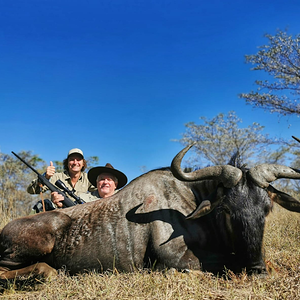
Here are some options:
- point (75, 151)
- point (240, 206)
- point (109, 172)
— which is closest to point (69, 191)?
point (109, 172)

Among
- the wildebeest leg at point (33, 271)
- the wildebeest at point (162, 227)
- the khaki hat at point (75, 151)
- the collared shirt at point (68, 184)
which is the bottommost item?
the wildebeest leg at point (33, 271)

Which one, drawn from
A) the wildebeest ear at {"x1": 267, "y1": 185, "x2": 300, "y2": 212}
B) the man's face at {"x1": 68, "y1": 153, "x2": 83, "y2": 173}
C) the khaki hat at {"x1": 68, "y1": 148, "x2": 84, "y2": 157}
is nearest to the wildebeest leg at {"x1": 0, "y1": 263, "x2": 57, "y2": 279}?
the wildebeest ear at {"x1": 267, "y1": 185, "x2": 300, "y2": 212}

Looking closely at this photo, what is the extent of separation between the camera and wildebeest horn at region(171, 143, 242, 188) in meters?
3.73

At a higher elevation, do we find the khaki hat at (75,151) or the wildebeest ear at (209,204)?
the khaki hat at (75,151)

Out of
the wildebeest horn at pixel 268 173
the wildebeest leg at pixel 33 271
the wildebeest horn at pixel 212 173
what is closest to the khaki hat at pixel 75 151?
the wildebeest leg at pixel 33 271

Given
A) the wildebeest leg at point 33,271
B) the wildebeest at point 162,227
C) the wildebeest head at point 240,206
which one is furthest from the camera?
the wildebeest leg at point 33,271

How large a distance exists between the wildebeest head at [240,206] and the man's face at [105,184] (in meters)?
2.42

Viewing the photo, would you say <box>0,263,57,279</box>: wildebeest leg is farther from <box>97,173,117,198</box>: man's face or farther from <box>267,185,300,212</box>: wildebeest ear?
<box>267,185,300,212</box>: wildebeest ear

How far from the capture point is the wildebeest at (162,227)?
11.9ft

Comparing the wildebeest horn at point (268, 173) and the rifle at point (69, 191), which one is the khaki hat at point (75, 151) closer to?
the rifle at point (69, 191)

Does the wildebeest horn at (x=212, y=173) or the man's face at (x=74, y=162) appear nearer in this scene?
the wildebeest horn at (x=212, y=173)

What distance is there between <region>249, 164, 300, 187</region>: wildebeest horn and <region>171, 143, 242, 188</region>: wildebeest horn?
0.17 metres

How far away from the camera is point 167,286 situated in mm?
2980

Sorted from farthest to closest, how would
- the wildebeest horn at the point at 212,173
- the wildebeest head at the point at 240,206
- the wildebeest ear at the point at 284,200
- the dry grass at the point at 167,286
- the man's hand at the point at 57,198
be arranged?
1. the man's hand at the point at 57,198
2. the wildebeest ear at the point at 284,200
3. the wildebeest horn at the point at 212,173
4. the wildebeest head at the point at 240,206
5. the dry grass at the point at 167,286
